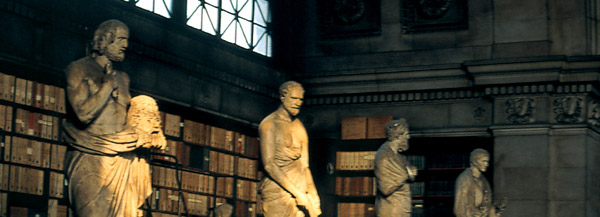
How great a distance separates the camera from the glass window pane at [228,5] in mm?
17969

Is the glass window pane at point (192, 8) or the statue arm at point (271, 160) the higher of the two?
the glass window pane at point (192, 8)

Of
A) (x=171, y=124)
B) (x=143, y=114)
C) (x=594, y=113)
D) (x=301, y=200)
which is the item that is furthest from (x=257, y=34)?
(x=143, y=114)

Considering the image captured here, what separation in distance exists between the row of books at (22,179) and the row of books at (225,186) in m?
4.39

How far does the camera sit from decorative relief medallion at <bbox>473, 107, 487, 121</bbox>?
1886 centimetres

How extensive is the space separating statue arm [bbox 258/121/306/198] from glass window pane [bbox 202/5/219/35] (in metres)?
5.72

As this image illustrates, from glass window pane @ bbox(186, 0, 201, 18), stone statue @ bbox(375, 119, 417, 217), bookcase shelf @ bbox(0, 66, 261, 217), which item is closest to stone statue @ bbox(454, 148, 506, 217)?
stone statue @ bbox(375, 119, 417, 217)

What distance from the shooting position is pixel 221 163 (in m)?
17.3

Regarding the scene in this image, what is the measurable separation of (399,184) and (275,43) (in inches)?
254

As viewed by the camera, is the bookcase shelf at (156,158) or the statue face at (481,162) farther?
the statue face at (481,162)

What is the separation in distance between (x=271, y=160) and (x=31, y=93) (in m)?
2.88

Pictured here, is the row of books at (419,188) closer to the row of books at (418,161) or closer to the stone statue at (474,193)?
the row of books at (418,161)

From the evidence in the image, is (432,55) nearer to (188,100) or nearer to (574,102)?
(574,102)

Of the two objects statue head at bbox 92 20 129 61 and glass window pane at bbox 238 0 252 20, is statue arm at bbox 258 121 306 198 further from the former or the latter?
glass window pane at bbox 238 0 252 20

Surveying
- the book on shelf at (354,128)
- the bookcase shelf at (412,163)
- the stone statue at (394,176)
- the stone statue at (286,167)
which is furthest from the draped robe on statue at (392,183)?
the book on shelf at (354,128)
